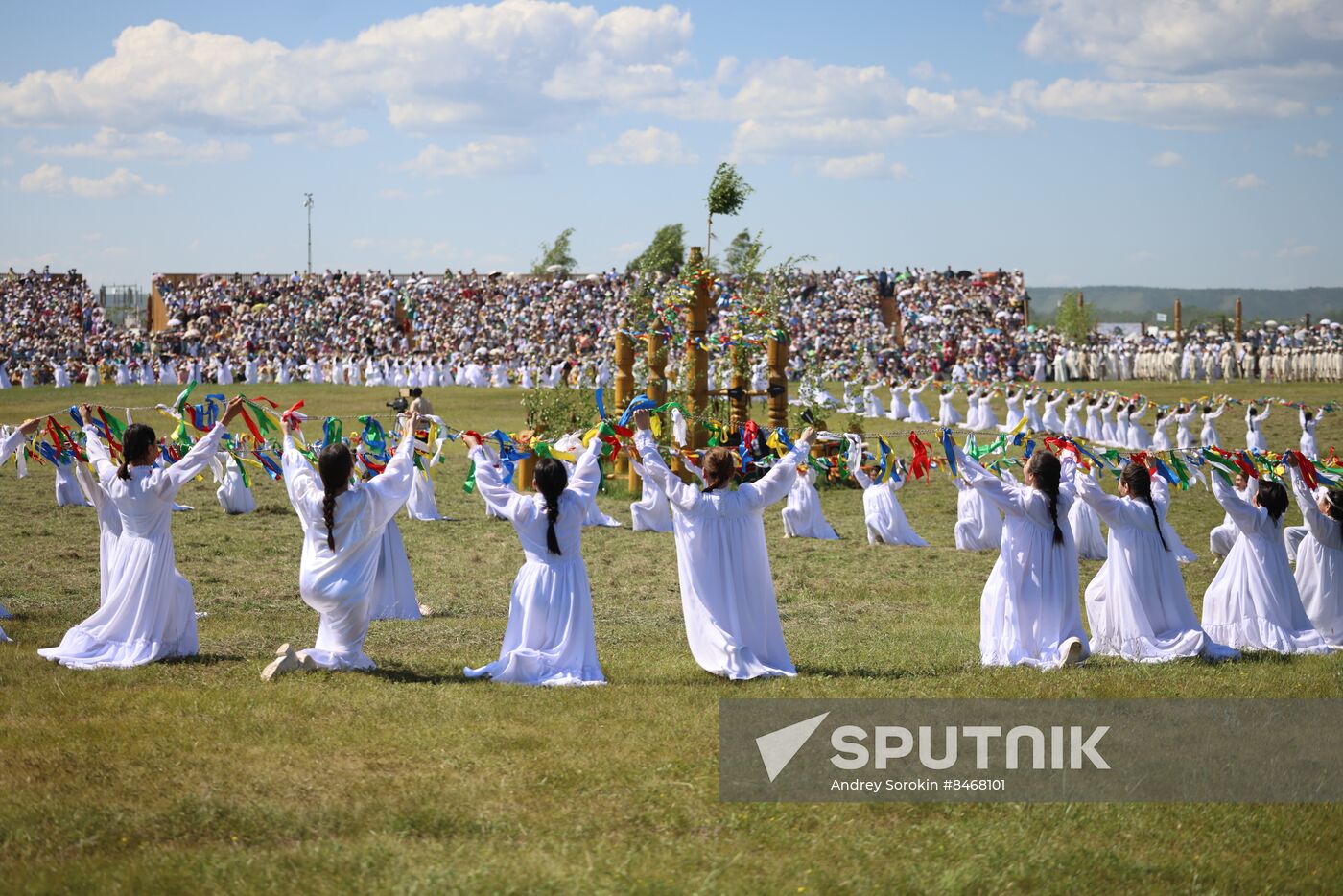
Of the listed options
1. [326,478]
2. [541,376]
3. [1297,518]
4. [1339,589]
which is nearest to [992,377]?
[541,376]

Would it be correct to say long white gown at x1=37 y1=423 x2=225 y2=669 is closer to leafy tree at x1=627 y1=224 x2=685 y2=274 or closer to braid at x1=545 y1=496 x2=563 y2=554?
braid at x1=545 y1=496 x2=563 y2=554

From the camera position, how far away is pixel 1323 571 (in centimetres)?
1113

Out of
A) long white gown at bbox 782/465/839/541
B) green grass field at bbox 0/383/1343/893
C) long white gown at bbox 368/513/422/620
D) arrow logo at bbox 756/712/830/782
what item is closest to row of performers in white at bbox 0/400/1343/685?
green grass field at bbox 0/383/1343/893

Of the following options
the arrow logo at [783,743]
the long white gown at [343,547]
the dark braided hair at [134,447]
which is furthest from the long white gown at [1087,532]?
the dark braided hair at [134,447]

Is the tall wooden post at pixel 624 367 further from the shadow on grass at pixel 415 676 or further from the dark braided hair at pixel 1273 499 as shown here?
the shadow on grass at pixel 415 676

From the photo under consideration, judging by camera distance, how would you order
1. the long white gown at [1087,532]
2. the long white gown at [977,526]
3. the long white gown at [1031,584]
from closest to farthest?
the long white gown at [1031,584]
the long white gown at [1087,532]
the long white gown at [977,526]

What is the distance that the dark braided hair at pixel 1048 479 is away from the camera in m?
9.81

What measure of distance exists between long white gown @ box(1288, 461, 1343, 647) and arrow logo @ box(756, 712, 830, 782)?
18.2 feet

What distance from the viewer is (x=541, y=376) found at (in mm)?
46125

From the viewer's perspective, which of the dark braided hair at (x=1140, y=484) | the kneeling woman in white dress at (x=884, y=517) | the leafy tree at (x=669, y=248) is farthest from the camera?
the leafy tree at (x=669, y=248)

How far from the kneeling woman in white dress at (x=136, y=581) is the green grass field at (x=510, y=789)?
0.83 feet

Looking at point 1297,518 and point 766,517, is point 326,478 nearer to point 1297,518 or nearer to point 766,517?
point 766,517

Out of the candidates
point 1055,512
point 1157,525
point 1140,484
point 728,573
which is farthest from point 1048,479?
point 728,573

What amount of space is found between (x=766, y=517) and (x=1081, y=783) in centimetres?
1412
